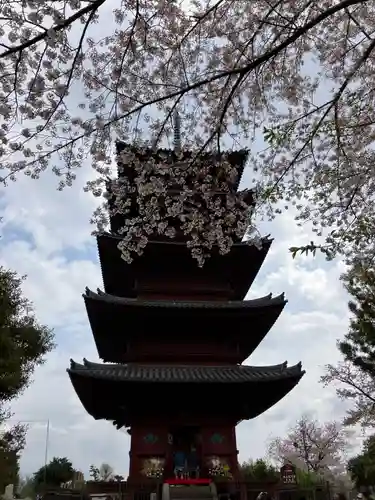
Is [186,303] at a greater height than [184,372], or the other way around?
[186,303]

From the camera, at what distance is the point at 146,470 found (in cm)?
1202

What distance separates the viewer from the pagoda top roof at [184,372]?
12109 mm

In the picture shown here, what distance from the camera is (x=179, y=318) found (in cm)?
1392

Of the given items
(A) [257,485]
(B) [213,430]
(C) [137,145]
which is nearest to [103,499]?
(B) [213,430]

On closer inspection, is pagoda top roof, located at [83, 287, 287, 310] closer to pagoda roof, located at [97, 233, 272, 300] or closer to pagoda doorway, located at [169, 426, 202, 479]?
pagoda roof, located at [97, 233, 272, 300]

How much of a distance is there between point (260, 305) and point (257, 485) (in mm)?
4548

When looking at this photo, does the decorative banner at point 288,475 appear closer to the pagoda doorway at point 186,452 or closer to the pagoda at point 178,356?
the pagoda at point 178,356

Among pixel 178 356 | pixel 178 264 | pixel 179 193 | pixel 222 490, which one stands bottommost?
pixel 222 490

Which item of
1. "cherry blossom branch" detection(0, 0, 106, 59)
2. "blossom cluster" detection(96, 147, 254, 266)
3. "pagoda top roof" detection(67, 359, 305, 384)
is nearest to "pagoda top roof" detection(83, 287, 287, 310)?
"pagoda top roof" detection(67, 359, 305, 384)

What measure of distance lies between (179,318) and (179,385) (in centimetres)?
210

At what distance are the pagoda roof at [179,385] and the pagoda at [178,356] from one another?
0.09 feet

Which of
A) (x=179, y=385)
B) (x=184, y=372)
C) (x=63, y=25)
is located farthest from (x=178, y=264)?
(x=63, y=25)

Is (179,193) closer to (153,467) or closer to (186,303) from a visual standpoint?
(186,303)

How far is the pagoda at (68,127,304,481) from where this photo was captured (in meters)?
12.4
